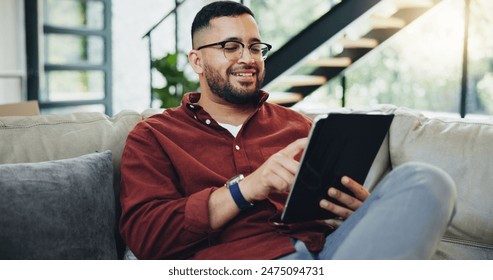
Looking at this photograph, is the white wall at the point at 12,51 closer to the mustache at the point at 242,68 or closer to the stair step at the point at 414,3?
the stair step at the point at 414,3

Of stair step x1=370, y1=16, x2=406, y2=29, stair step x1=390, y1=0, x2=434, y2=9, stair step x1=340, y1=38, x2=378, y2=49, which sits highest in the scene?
stair step x1=390, y1=0, x2=434, y2=9

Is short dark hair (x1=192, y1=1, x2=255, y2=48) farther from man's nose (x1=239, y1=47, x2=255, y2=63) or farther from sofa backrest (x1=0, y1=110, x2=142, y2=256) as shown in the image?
sofa backrest (x1=0, y1=110, x2=142, y2=256)

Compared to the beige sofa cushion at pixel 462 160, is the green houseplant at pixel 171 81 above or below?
above

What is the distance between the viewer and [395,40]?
17.8 feet

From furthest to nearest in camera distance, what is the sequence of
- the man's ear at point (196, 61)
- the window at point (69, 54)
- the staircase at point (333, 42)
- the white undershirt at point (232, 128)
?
the window at point (69, 54)
the staircase at point (333, 42)
the man's ear at point (196, 61)
the white undershirt at point (232, 128)

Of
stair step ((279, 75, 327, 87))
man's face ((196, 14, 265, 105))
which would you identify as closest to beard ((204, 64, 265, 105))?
man's face ((196, 14, 265, 105))

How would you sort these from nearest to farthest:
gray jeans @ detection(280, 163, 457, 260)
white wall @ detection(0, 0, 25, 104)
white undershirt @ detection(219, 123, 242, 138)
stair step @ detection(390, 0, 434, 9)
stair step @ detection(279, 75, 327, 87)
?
gray jeans @ detection(280, 163, 457, 260)
white undershirt @ detection(219, 123, 242, 138)
stair step @ detection(390, 0, 434, 9)
stair step @ detection(279, 75, 327, 87)
white wall @ detection(0, 0, 25, 104)

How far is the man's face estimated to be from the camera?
175 centimetres

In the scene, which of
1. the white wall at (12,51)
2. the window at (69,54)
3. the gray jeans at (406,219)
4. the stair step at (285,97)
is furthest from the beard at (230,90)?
the window at (69,54)

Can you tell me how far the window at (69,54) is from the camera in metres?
5.18

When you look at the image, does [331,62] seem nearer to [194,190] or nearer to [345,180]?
[194,190]

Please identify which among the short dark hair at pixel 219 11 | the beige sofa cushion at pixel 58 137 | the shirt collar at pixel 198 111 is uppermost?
the short dark hair at pixel 219 11

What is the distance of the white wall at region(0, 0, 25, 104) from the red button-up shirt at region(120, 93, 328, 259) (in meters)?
3.74
